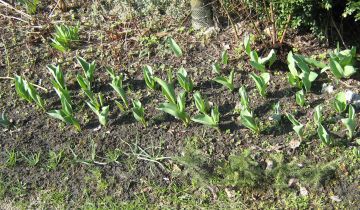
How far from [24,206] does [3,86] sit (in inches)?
49.4

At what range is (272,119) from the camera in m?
3.88

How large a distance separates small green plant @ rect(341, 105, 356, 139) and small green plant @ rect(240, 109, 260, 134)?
553mm

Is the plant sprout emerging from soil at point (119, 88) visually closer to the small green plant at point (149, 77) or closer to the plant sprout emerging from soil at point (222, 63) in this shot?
the small green plant at point (149, 77)

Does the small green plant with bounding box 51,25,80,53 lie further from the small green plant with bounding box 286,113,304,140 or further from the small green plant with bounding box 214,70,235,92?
the small green plant with bounding box 286,113,304,140

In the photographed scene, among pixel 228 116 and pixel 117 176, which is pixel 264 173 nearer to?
pixel 228 116

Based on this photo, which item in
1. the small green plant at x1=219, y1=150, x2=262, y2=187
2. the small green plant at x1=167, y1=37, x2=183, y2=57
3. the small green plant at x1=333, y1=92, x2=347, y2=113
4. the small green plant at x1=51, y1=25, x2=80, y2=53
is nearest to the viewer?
the small green plant at x1=219, y1=150, x2=262, y2=187

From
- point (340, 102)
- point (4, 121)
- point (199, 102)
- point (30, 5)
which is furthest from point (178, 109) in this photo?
point (30, 5)

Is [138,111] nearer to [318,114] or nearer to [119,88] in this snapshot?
[119,88]

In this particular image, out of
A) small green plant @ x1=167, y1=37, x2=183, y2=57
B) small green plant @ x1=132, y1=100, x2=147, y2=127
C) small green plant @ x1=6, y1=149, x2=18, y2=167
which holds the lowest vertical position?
small green plant @ x1=6, y1=149, x2=18, y2=167

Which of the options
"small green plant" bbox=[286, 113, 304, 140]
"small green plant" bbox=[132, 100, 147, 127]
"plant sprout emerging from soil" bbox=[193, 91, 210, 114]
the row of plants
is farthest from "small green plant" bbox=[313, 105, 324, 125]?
"small green plant" bbox=[132, 100, 147, 127]

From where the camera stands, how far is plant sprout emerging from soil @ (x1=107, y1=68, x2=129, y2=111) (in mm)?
4004

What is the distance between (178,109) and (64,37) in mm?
1372

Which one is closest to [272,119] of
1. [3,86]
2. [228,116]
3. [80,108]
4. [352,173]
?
[228,116]

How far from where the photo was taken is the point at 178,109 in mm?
3844
